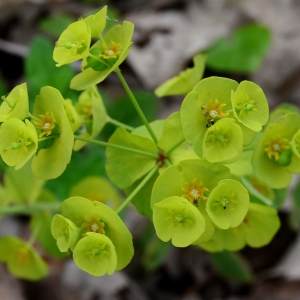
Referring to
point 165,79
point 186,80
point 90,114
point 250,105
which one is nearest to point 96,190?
point 90,114

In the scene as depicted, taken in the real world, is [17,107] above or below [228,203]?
above

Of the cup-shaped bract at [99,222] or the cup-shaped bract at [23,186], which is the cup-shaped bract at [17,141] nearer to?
the cup-shaped bract at [99,222]

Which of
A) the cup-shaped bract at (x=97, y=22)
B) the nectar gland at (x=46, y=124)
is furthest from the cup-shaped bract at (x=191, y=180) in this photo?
the cup-shaped bract at (x=97, y=22)

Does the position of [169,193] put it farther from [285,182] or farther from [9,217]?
[9,217]

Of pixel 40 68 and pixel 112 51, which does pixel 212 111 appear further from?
pixel 40 68

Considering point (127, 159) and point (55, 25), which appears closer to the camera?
point (127, 159)

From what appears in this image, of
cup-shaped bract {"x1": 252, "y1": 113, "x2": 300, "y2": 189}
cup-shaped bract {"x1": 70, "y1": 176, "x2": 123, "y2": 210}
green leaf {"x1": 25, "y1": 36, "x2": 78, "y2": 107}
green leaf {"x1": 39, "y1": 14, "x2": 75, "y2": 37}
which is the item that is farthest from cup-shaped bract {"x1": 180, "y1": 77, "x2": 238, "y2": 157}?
green leaf {"x1": 39, "y1": 14, "x2": 75, "y2": 37}

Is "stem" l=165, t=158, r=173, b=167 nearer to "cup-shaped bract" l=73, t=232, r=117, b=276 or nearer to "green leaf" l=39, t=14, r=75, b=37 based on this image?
"cup-shaped bract" l=73, t=232, r=117, b=276
